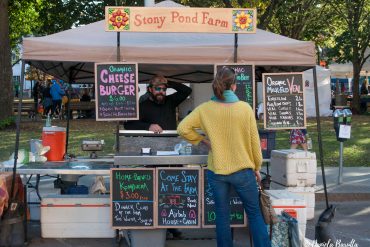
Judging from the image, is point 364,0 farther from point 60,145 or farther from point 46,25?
point 60,145

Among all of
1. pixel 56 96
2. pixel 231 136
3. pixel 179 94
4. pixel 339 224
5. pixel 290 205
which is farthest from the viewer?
pixel 56 96

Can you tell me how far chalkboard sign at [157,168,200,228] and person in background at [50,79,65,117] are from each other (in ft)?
68.2

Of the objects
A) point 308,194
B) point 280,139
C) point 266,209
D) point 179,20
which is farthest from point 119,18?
point 280,139

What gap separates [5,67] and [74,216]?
15.9 m

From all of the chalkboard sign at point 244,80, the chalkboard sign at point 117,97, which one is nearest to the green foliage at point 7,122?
the chalkboard sign at point 117,97

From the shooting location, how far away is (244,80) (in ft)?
22.6

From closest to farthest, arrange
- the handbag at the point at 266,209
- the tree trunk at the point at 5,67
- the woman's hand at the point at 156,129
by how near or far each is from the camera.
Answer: the handbag at the point at 266,209 → the woman's hand at the point at 156,129 → the tree trunk at the point at 5,67

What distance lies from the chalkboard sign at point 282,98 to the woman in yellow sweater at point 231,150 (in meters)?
1.61

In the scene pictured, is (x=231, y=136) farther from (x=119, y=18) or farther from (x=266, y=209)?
(x=119, y=18)

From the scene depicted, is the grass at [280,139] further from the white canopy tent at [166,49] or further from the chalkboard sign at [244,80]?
the chalkboard sign at [244,80]

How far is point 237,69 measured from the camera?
681 cm

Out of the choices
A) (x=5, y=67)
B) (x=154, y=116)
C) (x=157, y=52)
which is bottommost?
(x=154, y=116)

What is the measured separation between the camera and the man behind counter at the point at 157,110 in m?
7.23

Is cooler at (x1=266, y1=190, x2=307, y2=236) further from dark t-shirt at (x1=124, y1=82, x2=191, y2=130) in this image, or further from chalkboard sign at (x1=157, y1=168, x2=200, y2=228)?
dark t-shirt at (x1=124, y1=82, x2=191, y2=130)
